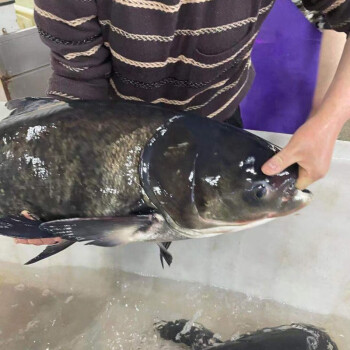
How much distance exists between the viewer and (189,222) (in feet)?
2.30

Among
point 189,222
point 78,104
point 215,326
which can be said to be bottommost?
point 215,326

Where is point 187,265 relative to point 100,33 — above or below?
below

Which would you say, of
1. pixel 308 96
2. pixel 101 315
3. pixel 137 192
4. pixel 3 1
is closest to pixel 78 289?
pixel 101 315

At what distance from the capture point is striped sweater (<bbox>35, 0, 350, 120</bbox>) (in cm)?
77

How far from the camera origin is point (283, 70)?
5.60 feet

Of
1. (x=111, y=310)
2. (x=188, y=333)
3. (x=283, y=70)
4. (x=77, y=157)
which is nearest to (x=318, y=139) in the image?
(x=77, y=157)

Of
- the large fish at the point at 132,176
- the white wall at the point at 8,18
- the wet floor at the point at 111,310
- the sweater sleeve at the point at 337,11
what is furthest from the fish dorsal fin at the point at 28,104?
the white wall at the point at 8,18

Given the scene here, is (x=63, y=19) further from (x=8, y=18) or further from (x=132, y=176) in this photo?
(x=8, y=18)

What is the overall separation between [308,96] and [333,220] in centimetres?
74

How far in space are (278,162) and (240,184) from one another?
0.23 feet

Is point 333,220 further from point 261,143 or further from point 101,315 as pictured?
point 101,315

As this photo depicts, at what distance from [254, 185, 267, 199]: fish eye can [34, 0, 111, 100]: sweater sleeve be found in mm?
410

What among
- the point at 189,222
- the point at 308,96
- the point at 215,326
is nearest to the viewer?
the point at 189,222

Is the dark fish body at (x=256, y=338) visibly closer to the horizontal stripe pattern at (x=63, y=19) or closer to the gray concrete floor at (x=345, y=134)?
the horizontal stripe pattern at (x=63, y=19)
